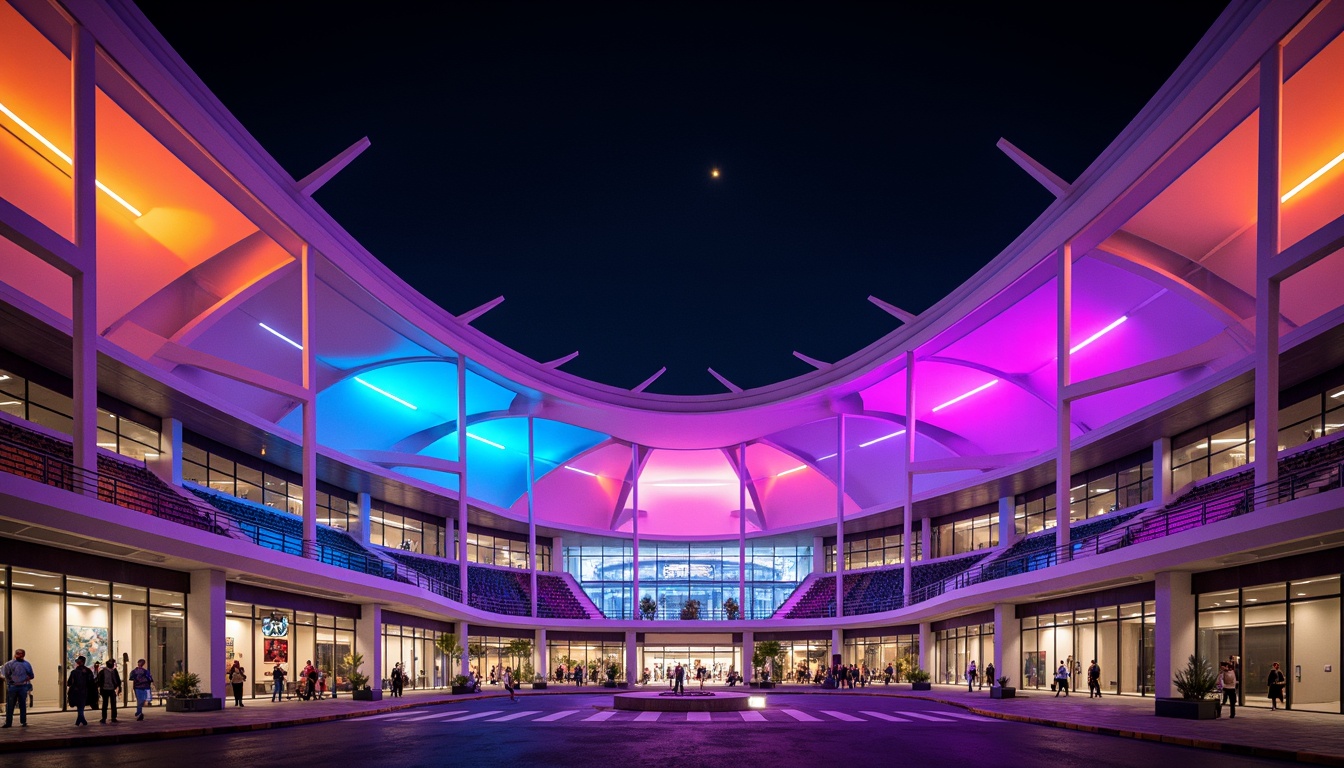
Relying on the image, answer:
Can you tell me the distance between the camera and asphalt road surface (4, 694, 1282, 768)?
13461mm

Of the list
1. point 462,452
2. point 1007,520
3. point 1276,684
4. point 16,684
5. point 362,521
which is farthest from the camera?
point 1007,520

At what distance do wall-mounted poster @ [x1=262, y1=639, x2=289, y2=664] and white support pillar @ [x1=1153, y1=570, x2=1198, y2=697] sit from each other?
28.6 metres

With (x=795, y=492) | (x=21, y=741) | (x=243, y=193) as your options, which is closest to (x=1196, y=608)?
(x=21, y=741)

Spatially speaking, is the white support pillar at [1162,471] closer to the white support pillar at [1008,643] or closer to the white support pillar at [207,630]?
the white support pillar at [1008,643]

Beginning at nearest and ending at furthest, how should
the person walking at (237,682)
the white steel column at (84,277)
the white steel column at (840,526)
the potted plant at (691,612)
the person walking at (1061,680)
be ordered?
the white steel column at (84,277) < the person walking at (237,682) < the person walking at (1061,680) < the white steel column at (840,526) < the potted plant at (691,612)

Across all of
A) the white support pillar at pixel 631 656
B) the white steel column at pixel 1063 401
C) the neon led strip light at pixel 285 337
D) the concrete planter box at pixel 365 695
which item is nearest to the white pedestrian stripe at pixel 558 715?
the concrete planter box at pixel 365 695

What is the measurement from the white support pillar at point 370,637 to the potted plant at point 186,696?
44.3ft

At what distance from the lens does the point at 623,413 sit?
5878 cm

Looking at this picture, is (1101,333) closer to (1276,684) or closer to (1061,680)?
(1061,680)

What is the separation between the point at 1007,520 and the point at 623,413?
21870 millimetres

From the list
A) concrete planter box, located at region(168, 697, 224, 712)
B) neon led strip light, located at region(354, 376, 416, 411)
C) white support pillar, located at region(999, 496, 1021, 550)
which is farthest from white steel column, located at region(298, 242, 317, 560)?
white support pillar, located at region(999, 496, 1021, 550)

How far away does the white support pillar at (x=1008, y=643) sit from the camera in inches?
1576

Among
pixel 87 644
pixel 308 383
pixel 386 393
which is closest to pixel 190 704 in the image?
pixel 87 644

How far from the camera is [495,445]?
64.2 meters
